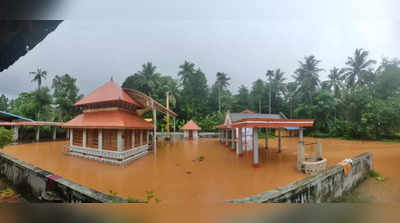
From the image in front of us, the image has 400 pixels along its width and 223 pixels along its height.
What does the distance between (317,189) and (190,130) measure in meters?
7.56

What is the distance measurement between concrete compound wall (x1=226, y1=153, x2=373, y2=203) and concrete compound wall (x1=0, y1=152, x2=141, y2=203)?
3.28 ft

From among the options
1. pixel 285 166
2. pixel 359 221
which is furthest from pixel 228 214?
pixel 285 166

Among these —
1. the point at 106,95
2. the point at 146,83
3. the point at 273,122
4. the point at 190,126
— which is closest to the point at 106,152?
the point at 106,95

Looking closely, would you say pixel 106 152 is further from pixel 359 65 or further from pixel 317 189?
pixel 359 65

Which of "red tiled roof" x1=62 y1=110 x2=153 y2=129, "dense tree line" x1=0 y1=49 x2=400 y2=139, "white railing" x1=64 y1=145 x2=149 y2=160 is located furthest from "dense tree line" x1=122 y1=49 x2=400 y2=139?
"white railing" x1=64 y1=145 x2=149 y2=160

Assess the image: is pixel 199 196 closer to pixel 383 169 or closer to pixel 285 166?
pixel 285 166

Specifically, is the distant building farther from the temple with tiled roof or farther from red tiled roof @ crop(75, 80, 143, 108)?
red tiled roof @ crop(75, 80, 143, 108)

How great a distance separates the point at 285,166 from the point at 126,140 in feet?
12.7

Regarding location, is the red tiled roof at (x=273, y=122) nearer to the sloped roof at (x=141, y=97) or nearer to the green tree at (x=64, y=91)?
the sloped roof at (x=141, y=97)

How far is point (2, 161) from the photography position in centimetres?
183

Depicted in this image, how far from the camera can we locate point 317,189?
3.59 ft

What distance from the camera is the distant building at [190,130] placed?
8211 millimetres

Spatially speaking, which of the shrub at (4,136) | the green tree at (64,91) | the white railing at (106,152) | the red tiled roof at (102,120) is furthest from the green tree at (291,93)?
the shrub at (4,136)

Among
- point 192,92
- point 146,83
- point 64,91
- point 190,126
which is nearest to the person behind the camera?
point 64,91
